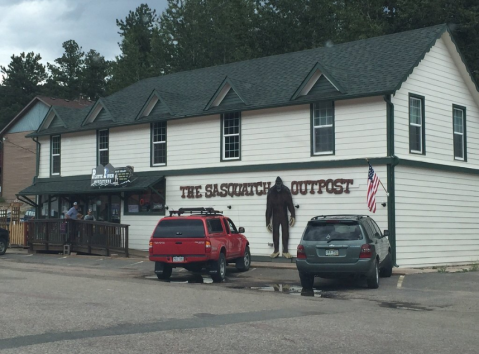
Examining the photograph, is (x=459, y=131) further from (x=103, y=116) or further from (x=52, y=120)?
(x=52, y=120)

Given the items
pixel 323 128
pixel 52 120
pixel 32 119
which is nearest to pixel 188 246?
pixel 323 128

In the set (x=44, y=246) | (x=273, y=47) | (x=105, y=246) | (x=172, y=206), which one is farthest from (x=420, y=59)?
(x=273, y=47)

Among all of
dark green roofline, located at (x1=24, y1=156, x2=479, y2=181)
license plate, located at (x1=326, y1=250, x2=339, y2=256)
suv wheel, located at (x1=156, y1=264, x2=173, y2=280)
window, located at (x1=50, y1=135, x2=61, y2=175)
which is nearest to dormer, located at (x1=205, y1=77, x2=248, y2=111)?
dark green roofline, located at (x1=24, y1=156, x2=479, y2=181)

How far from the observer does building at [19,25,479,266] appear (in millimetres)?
23578

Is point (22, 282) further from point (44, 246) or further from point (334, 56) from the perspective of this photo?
point (334, 56)

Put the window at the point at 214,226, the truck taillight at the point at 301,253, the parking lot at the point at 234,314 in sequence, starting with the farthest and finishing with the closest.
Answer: the window at the point at 214,226, the truck taillight at the point at 301,253, the parking lot at the point at 234,314

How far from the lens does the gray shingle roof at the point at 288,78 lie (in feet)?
79.6

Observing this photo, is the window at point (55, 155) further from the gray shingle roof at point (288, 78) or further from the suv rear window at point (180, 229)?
the suv rear window at point (180, 229)

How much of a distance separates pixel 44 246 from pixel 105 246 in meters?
3.59

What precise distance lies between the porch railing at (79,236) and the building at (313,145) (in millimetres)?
2255

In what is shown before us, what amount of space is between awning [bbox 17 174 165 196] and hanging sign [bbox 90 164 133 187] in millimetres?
209

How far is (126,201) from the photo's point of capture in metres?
30.7

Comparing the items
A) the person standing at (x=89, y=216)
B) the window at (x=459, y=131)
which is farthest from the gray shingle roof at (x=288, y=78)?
the person standing at (x=89, y=216)

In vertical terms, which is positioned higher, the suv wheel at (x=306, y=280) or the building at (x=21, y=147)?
the building at (x=21, y=147)
